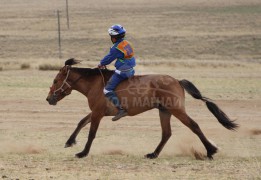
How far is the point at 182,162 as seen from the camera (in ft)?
36.6

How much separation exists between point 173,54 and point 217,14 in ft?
73.5

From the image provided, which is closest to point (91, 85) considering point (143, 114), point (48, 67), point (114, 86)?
point (114, 86)

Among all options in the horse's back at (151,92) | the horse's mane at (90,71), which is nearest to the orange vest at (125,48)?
the horse's back at (151,92)

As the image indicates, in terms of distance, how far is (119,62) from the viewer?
11820 millimetres

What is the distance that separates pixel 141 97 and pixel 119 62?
688mm

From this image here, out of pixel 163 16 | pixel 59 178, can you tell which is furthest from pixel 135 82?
pixel 163 16

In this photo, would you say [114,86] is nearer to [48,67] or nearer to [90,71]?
[90,71]

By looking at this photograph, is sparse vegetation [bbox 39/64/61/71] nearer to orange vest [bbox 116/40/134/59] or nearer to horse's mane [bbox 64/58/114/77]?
horse's mane [bbox 64/58/114/77]

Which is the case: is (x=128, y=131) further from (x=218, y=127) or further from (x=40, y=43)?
(x=40, y=43)

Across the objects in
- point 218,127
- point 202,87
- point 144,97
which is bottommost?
point 202,87

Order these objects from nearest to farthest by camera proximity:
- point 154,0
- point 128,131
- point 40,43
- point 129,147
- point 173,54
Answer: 1. point 129,147
2. point 128,131
3. point 173,54
4. point 40,43
5. point 154,0

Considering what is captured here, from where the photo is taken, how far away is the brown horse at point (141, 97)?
11.6 m

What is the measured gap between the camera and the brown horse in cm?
1157

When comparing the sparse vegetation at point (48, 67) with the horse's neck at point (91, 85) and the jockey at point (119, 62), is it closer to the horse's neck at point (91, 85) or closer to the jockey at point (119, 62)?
the horse's neck at point (91, 85)
